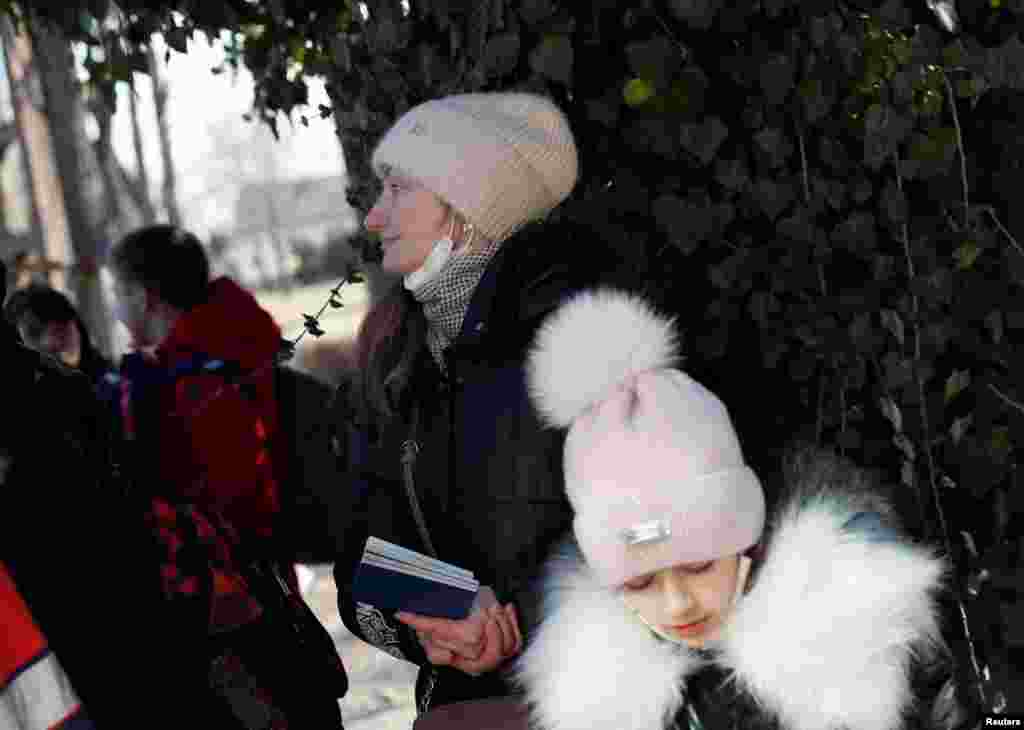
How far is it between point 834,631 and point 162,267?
9.01 ft

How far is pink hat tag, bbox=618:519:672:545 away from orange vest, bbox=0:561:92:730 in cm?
73

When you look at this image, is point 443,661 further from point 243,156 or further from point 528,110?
point 243,156

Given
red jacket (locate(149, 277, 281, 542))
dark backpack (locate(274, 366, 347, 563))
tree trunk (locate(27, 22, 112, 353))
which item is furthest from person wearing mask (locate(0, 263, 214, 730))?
tree trunk (locate(27, 22, 112, 353))

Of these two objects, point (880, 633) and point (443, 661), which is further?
point (443, 661)

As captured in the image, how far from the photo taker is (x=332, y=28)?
360 centimetres

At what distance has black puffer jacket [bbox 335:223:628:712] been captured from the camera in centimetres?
221

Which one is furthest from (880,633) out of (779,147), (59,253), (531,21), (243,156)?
(243,156)

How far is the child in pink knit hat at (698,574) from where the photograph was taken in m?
1.70

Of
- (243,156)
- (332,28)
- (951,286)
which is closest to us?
(951,286)

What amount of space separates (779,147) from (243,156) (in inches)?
2681

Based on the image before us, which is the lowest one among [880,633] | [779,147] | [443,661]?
[443,661]

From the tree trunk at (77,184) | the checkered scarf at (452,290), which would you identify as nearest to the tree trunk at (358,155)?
the checkered scarf at (452,290)

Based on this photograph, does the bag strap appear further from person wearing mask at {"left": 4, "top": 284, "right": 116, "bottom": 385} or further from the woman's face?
person wearing mask at {"left": 4, "top": 284, "right": 116, "bottom": 385}

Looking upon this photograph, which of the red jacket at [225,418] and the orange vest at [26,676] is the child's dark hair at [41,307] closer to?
the red jacket at [225,418]
